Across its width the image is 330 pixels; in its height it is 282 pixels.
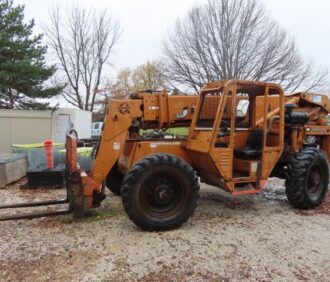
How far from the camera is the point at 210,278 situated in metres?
3.45

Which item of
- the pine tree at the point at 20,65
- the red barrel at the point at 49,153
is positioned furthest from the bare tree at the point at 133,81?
the red barrel at the point at 49,153

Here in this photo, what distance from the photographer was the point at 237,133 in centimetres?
598

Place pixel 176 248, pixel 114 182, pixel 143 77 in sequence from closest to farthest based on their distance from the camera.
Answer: pixel 176 248 → pixel 114 182 → pixel 143 77

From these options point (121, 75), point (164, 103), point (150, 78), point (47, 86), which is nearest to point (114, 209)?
point (164, 103)

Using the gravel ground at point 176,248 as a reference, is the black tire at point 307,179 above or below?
A: above

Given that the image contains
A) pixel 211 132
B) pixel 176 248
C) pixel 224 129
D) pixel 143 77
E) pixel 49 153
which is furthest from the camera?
pixel 143 77

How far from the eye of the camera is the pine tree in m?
15.6

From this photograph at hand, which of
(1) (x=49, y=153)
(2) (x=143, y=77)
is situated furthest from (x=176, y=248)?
(2) (x=143, y=77)

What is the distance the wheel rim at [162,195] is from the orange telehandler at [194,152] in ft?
0.05

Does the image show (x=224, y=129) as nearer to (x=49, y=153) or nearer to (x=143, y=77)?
(x=49, y=153)

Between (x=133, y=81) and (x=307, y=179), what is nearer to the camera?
(x=307, y=179)

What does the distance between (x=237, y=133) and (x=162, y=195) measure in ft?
6.58

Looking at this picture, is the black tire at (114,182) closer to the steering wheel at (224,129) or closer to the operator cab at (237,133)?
the operator cab at (237,133)

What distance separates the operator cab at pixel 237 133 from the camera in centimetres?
509
